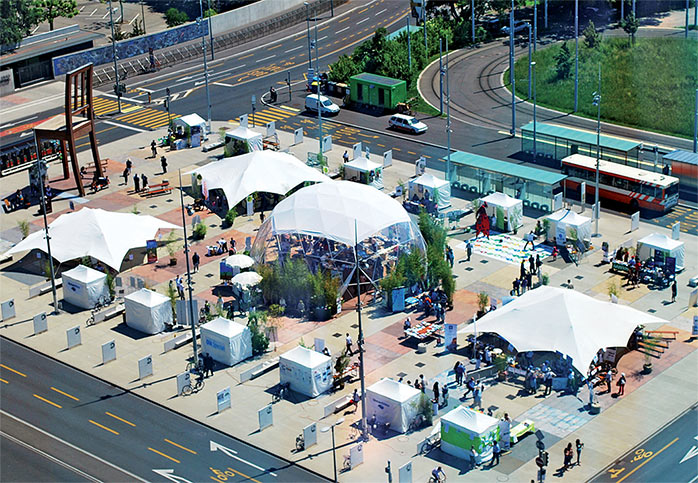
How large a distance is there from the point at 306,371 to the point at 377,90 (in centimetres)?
5754

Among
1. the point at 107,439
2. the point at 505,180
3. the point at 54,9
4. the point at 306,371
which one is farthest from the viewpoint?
the point at 54,9

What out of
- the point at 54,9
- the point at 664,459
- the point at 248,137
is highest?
the point at 54,9

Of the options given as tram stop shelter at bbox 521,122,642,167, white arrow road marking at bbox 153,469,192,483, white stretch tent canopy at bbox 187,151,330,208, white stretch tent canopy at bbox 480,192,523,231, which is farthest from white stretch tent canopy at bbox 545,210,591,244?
white arrow road marking at bbox 153,469,192,483

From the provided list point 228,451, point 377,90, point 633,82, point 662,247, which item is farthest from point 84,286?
point 633,82

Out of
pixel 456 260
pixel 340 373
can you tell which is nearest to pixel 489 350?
pixel 340 373

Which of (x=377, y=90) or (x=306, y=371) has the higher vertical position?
(x=377, y=90)

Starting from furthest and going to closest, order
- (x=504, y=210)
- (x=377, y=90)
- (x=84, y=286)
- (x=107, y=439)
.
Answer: (x=377, y=90)
(x=504, y=210)
(x=84, y=286)
(x=107, y=439)

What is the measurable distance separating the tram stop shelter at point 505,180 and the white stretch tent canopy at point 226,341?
1283 inches

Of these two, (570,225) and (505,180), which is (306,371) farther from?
(505,180)

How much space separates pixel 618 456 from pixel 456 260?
2747cm

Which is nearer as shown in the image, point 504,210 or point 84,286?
point 84,286

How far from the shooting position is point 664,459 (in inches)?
2404

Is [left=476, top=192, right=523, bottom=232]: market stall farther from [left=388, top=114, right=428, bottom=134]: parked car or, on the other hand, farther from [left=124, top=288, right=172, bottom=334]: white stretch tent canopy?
[left=124, top=288, right=172, bottom=334]: white stretch tent canopy

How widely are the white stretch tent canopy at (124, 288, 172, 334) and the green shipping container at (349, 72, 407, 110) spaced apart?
4912 cm
